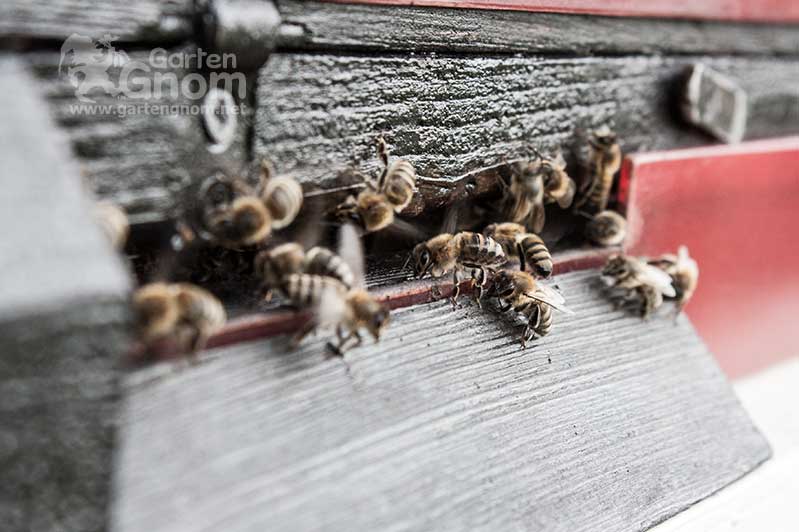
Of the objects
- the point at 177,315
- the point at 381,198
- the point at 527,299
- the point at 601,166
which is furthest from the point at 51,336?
the point at 601,166

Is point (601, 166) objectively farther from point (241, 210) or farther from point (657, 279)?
point (241, 210)

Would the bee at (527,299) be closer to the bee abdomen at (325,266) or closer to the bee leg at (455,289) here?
the bee leg at (455,289)

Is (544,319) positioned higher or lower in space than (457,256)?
lower

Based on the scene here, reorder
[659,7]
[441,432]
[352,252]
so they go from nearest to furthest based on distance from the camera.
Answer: [441,432] < [352,252] < [659,7]

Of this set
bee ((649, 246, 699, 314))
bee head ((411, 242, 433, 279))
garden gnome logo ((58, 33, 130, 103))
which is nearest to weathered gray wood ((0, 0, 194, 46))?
garden gnome logo ((58, 33, 130, 103))

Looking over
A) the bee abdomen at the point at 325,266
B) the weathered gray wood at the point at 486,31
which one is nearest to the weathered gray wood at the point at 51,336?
the bee abdomen at the point at 325,266

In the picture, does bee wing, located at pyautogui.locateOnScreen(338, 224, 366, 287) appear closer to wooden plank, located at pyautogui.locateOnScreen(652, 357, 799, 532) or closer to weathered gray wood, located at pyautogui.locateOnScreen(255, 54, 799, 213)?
weathered gray wood, located at pyautogui.locateOnScreen(255, 54, 799, 213)

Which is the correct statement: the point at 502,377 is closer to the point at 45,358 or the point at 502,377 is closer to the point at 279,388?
the point at 279,388
